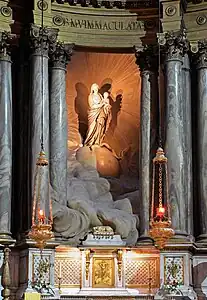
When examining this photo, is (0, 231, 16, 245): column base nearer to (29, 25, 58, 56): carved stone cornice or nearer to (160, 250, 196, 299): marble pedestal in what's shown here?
(160, 250, 196, 299): marble pedestal

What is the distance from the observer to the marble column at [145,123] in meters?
21.2

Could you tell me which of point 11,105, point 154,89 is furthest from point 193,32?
point 11,105

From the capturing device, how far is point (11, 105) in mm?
20891

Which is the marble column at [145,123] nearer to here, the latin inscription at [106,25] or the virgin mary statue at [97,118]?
the latin inscription at [106,25]

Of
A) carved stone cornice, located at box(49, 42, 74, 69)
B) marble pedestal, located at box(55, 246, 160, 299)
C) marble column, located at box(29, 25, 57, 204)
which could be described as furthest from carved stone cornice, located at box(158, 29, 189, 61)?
marble pedestal, located at box(55, 246, 160, 299)

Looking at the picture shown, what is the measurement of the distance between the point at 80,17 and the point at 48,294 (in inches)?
275

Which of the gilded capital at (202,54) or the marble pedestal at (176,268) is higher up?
the gilded capital at (202,54)

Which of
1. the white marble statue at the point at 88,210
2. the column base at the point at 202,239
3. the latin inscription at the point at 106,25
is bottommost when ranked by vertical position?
the column base at the point at 202,239

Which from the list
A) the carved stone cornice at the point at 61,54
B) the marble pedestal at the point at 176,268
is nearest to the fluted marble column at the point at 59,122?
the carved stone cornice at the point at 61,54

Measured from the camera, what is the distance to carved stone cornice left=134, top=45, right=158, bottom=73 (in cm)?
2168

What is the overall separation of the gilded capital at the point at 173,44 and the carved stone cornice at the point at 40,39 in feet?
8.63

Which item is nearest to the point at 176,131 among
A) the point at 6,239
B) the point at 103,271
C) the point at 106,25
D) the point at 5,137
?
the point at 106,25

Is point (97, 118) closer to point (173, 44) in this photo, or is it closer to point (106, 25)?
point (106, 25)

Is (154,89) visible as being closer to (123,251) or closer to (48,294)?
(123,251)
